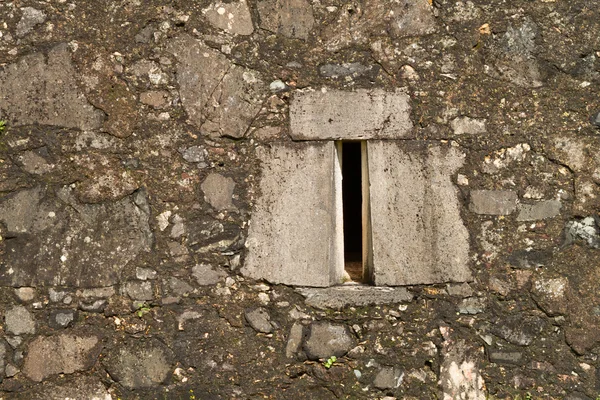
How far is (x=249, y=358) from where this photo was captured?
3518 millimetres

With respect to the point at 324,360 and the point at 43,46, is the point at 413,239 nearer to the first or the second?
the point at 324,360

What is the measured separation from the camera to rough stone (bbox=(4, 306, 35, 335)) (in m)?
3.52

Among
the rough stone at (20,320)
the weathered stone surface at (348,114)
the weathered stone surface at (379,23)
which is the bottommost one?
the rough stone at (20,320)

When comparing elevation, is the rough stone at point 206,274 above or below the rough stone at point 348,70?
below

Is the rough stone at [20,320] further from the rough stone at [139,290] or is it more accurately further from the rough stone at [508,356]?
the rough stone at [508,356]

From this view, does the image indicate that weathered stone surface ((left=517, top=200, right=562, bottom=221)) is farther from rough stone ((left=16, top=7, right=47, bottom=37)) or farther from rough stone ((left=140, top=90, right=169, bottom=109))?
rough stone ((left=16, top=7, right=47, bottom=37))

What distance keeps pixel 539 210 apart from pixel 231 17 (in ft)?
6.36

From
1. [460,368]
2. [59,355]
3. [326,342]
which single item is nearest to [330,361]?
[326,342]

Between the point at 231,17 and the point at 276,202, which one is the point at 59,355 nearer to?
the point at 276,202

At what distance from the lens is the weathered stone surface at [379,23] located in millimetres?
3504

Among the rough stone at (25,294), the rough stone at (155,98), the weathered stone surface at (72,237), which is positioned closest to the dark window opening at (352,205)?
the rough stone at (155,98)

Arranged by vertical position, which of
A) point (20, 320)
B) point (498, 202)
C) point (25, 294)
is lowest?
point (20, 320)

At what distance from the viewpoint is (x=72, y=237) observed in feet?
11.6

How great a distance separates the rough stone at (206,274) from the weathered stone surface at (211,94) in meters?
0.72
